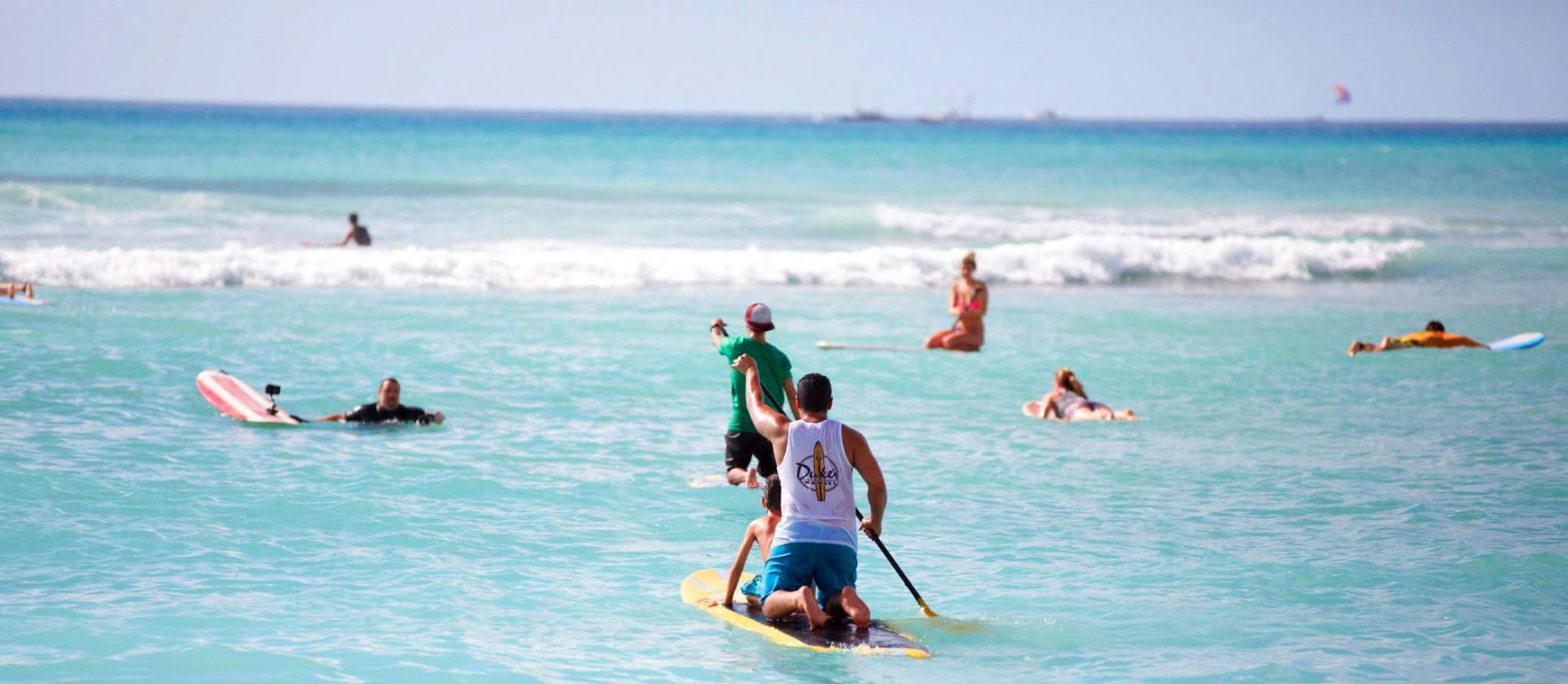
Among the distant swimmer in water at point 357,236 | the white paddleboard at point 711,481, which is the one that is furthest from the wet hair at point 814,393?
the distant swimmer in water at point 357,236

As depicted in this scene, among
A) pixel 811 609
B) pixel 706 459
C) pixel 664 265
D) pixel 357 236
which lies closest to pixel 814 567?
pixel 811 609

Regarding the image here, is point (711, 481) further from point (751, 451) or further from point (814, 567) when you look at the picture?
point (814, 567)

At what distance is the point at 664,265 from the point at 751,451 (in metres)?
15.3

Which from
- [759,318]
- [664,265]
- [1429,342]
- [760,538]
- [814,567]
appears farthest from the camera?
[664,265]

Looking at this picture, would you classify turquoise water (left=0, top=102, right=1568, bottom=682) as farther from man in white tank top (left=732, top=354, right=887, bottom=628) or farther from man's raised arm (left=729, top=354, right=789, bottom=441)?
man's raised arm (left=729, top=354, right=789, bottom=441)

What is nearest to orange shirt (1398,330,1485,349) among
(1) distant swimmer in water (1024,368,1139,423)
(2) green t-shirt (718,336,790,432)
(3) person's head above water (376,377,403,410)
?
(1) distant swimmer in water (1024,368,1139,423)

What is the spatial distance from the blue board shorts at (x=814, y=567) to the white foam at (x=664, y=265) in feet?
53.8

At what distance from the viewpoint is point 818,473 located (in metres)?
6.90

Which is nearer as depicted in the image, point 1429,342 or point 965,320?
point 965,320

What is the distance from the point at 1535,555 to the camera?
29.2 feet

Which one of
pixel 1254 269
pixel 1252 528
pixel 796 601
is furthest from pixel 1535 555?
pixel 1254 269

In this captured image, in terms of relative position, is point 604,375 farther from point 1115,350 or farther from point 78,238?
point 78,238

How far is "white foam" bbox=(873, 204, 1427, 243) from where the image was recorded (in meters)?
34.1

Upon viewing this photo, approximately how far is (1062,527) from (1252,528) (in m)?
1.38
